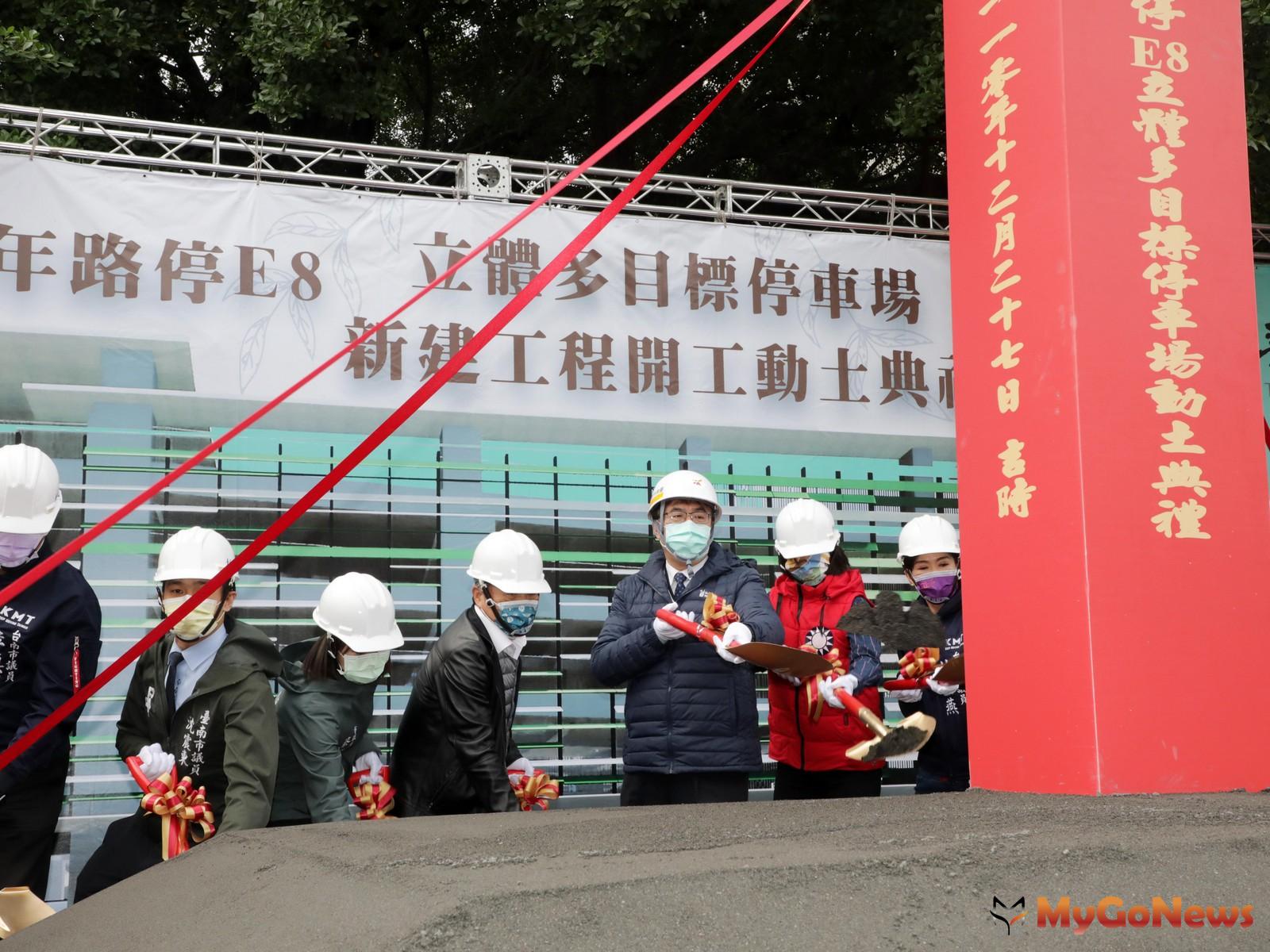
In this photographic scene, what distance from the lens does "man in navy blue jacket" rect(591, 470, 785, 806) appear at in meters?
3.85

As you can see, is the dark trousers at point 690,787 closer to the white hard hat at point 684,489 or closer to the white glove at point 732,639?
the white glove at point 732,639

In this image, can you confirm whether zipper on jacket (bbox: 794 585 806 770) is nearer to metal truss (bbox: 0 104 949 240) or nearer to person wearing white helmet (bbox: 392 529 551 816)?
person wearing white helmet (bbox: 392 529 551 816)

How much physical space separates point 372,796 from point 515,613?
639mm

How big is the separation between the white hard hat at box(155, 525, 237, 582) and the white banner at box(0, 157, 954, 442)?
1.18 meters

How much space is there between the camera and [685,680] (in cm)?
390

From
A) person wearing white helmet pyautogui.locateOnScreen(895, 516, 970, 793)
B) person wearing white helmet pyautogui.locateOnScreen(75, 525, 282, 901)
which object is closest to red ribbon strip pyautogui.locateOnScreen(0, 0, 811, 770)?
person wearing white helmet pyautogui.locateOnScreen(75, 525, 282, 901)

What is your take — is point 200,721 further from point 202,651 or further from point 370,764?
point 370,764

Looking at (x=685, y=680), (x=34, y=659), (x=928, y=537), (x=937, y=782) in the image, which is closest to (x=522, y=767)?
(x=685, y=680)

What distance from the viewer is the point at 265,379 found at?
488 centimetres

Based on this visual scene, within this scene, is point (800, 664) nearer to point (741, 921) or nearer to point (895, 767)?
point (741, 921)

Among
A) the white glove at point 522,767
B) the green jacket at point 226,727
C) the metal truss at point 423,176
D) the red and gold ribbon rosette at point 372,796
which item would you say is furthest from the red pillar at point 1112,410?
the metal truss at point 423,176

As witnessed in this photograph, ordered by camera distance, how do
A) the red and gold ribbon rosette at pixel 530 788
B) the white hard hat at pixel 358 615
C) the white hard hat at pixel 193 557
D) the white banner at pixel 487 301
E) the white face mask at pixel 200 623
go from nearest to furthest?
the white face mask at pixel 200 623, the white hard hat at pixel 358 615, the white hard hat at pixel 193 557, the red and gold ribbon rosette at pixel 530 788, the white banner at pixel 487 301

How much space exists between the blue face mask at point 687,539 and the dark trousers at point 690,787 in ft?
2.18

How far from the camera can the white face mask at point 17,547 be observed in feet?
11.1
